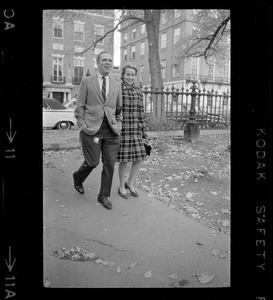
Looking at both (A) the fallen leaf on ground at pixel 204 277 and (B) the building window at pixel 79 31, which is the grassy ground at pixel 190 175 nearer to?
(A) the fallen leaf on ground at pixel 204 277

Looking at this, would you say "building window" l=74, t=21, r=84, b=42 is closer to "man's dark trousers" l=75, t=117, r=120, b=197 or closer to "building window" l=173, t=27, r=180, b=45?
"building window" l=173, t=27, r=180, b=45

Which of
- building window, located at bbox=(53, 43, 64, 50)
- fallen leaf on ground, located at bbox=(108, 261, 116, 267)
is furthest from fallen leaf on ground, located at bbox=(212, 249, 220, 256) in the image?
building window, located at bbox=(53, 43, 64, 50)

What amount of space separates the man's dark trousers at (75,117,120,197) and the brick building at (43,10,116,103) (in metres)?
0.60

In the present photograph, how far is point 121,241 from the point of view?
2145mm

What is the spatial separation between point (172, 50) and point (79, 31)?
687 mm

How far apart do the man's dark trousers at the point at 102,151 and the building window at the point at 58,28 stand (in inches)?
40.2

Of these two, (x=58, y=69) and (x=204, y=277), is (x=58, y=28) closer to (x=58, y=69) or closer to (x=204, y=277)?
(x=58, y=69)

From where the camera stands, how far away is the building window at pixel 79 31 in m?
1.90

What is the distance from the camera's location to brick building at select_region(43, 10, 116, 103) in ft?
5.59

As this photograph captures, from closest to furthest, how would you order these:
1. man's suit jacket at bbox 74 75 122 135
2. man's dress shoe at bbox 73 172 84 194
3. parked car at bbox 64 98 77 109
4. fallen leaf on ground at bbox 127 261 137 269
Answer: fallen leaf on ground at bbox 127 261 137 269 < man's dress shoe at bbox 73 172 84 194 < parked car at bbox 64 98 77 109 < man's suit jacket at bbox 74 75 122 135

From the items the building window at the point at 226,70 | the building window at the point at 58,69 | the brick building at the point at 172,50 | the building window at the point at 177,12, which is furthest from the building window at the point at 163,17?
the building window at the point at 58,69

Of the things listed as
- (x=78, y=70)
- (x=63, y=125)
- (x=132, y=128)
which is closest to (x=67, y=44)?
(x=78, y=70)
